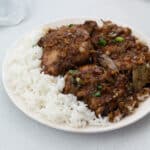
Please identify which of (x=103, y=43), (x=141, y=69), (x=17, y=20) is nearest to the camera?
(x=141, y=69)

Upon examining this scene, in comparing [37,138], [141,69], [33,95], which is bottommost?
[37,138]

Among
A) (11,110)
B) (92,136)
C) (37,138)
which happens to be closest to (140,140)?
(92,136)

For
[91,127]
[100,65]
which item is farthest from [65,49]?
[91,127]

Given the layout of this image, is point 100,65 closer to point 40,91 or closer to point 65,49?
point 65,49

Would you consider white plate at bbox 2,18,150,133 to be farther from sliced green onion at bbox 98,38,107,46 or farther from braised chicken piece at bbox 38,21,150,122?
sliced green onion at bbox 98,38,107,46

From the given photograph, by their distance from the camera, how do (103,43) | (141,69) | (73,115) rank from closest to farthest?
1. (73,115)
2. (141,69)
3. (103,43)

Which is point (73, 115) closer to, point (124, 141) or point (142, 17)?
point (124, 141)

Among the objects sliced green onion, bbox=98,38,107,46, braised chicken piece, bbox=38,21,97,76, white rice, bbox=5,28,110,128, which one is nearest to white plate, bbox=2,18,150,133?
white rice, bbox=5,28,110,128
